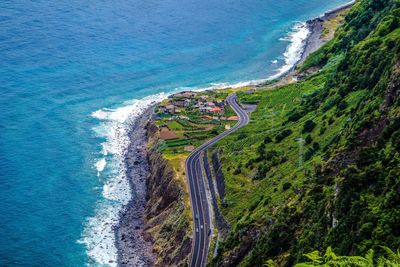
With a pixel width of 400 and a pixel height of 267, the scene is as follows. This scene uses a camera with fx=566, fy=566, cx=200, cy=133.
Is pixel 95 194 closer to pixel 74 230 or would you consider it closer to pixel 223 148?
pixel 74 230

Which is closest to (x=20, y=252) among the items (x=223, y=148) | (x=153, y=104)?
(x=223, y=148)

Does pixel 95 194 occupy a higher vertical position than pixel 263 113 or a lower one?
lower

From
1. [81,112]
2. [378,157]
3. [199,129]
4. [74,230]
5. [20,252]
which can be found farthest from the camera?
[81,112]

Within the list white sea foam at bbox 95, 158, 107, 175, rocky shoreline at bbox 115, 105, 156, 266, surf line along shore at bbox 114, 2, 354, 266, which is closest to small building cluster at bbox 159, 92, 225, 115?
rocky shoreline at bbox 115, 105, 156, 266

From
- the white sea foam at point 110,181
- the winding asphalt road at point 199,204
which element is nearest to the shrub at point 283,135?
the winding asphalt road at point 199,204

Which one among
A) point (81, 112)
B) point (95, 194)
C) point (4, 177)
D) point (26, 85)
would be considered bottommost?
point (95, 194)

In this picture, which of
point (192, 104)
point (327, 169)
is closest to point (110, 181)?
point (192, 104)

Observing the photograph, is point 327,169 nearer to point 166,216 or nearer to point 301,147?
point 301,147
